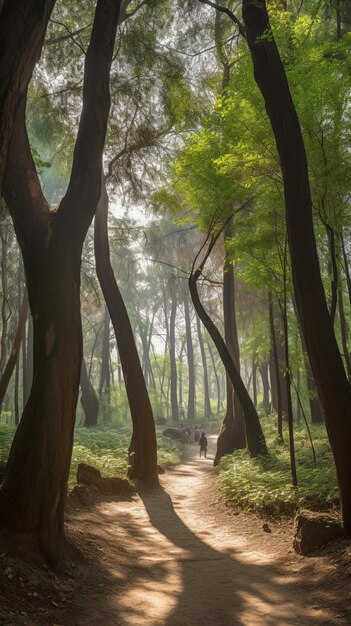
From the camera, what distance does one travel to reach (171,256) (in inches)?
1102

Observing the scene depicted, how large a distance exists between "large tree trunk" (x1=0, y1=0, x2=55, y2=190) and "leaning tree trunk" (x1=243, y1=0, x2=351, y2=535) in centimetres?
328

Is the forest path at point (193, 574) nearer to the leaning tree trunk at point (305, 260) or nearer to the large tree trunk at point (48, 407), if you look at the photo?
the large tree trunk at point (48, 407)

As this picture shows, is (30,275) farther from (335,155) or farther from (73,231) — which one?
(335,155)

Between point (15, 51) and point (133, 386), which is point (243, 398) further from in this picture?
point (15, 51)

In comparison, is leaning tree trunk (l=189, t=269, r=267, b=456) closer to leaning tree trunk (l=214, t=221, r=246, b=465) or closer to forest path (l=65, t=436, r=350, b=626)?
leaning tree trunk (l=214, t=221, r=246, b=465)

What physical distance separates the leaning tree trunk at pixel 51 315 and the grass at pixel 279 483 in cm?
439

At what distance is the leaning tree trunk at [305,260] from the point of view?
5.91m

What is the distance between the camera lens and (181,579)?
17.7 feet

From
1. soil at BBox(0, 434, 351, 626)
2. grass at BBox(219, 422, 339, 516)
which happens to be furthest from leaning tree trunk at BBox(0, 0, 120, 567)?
grass at BBox(219, 422, 339, 516)

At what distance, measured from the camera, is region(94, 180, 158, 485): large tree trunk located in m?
11.9

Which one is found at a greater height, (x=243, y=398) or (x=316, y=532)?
(x=243, y=398)

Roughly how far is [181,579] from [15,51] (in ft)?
20.4

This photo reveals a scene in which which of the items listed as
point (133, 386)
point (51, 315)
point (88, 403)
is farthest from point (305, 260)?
point (88, 403)

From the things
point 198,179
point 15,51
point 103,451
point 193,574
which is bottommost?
point 193,574
